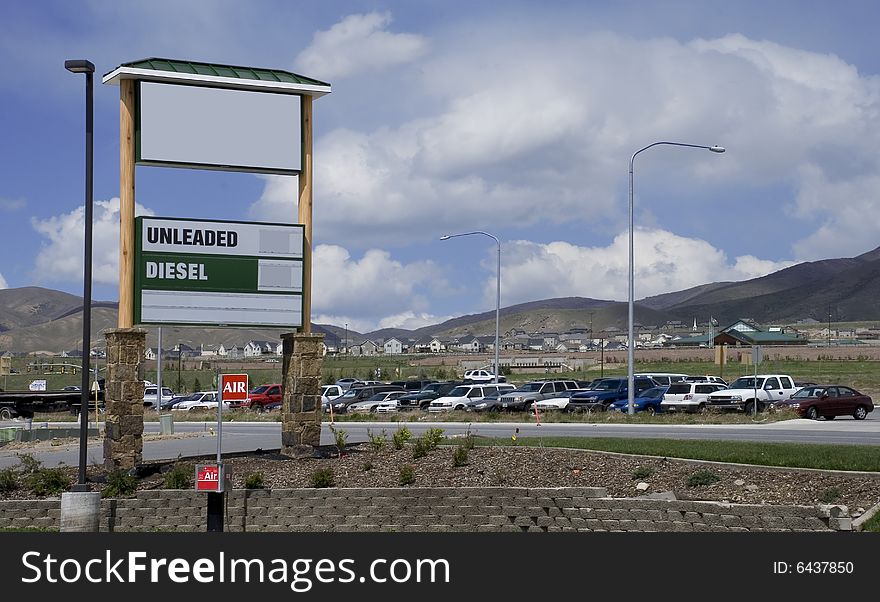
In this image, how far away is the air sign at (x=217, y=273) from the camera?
19156 millimetres

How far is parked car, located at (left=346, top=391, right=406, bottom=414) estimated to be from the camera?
4872 centimetres

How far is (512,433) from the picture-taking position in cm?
3150

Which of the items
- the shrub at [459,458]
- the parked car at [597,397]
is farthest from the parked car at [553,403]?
the shrub at [459,458]

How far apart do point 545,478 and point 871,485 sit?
489 cm

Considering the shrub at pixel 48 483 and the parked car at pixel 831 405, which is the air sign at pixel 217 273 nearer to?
the shrub at pixel 48 483

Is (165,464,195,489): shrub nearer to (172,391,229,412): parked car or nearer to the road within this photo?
the road

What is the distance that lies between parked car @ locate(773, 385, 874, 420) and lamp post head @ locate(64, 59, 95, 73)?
29.3m

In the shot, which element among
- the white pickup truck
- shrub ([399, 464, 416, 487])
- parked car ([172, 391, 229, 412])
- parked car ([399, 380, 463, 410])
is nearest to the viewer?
shrub ([399, 464, 416, 487])

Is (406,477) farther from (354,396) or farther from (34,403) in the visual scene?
(34,403)

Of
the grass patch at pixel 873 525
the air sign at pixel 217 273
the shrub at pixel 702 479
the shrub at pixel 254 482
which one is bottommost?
the shrub at pixel 254 482

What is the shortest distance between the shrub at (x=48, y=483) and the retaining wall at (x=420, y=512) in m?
1.14

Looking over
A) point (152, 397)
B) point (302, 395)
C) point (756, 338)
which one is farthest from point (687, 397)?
point (756, 338)

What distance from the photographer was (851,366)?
283ft

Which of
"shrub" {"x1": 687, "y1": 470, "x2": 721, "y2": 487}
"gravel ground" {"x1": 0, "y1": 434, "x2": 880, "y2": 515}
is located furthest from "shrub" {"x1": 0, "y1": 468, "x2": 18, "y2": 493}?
"shrub" {"x1": 687, "y1": 470, "x2": 721, "y2": 487}
